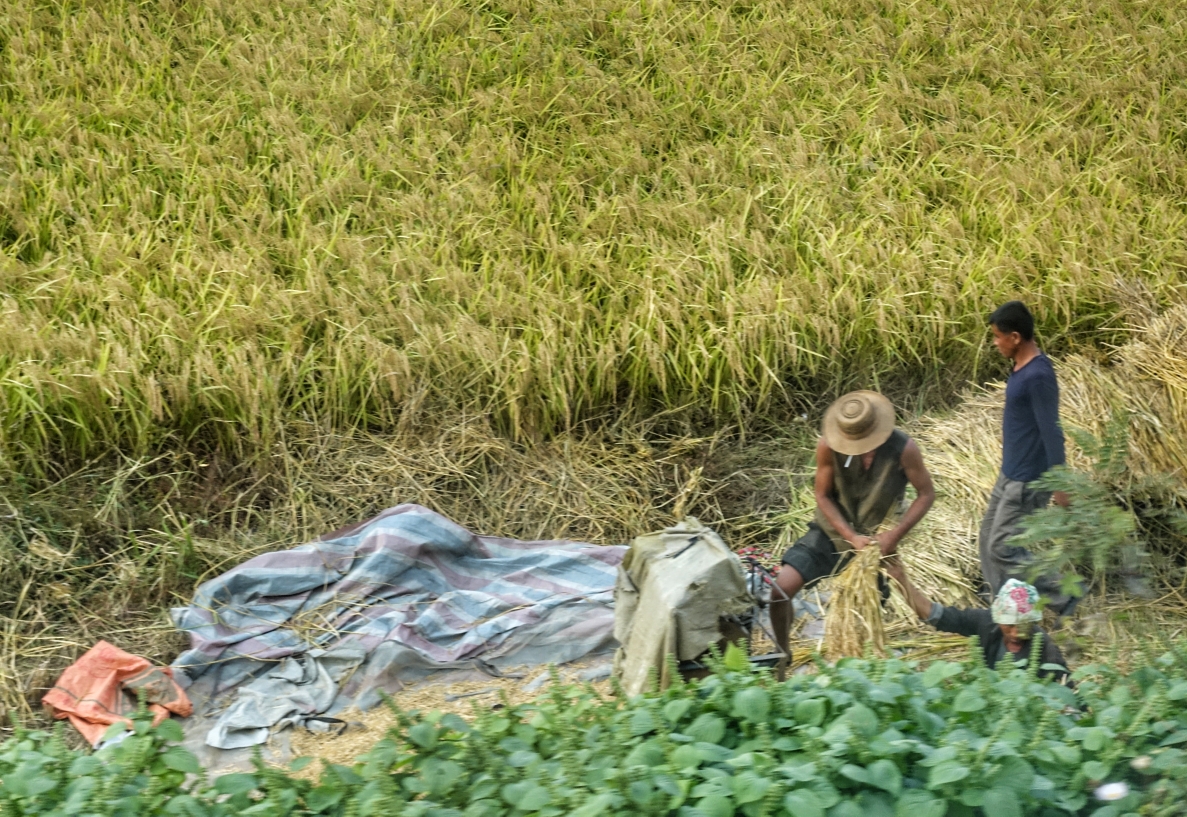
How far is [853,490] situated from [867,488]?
0.14 feet

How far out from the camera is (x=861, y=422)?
340 centimetres

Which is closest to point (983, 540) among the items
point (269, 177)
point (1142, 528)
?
point (1142, 528)

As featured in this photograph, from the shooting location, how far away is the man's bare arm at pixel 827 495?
3.50 meters

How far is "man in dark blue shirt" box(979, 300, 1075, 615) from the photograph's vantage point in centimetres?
339

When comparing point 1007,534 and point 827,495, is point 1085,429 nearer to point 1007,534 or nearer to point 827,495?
point 1007,534

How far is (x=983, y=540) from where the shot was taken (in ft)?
11.9

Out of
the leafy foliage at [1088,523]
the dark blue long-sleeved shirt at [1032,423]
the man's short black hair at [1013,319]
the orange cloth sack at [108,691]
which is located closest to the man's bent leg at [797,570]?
the dark blue long-sleeved shirt at [1032,423]

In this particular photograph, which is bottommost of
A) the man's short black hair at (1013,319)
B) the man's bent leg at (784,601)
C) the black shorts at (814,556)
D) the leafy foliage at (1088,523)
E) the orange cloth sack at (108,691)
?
the orange cloth sack at (108,691)

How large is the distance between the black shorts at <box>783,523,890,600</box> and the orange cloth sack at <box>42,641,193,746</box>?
1927mm

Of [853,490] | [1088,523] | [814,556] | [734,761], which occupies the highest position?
[1088,523]

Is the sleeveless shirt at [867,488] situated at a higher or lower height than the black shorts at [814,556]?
higher

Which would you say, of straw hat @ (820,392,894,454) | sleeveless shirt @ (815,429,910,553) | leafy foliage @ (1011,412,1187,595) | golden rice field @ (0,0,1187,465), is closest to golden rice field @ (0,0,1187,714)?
golden rice field @ (0,0,1187,465)

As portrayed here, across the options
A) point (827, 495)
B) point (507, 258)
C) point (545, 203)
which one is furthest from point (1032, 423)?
point (545, 203)

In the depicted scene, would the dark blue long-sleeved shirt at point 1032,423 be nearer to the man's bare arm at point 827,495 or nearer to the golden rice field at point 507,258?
the man's bare arm at point 827,495
